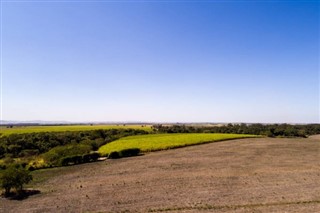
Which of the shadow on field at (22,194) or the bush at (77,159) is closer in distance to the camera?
the shadow on field at (22,194)

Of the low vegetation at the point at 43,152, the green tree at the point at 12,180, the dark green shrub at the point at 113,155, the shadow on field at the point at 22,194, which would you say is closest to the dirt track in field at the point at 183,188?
the shadow on field at the point at 22,194

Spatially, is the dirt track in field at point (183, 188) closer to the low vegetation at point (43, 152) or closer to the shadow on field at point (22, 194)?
the shadow on field at point (22, 194)

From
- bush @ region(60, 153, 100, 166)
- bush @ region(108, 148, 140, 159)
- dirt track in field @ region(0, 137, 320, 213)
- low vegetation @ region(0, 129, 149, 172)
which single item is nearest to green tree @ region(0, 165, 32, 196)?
dirt track in field @ region(0, 137, 320, 213)

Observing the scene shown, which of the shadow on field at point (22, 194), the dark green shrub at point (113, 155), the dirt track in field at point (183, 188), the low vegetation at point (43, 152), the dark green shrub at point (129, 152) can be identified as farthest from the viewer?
the dark green shrub at point (129, 152)

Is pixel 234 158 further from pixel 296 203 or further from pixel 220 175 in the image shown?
pixel 296 203

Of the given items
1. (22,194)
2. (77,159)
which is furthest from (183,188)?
(77,159)

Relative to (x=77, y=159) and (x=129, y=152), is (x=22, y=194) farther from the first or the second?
(x=129, y=152)

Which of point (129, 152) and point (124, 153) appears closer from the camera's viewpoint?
point (124, 153)

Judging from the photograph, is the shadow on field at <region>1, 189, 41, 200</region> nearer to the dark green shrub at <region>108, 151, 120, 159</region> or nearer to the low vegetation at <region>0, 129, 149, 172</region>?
the low vegetation at <region>0, 129, 149, 172</region>
